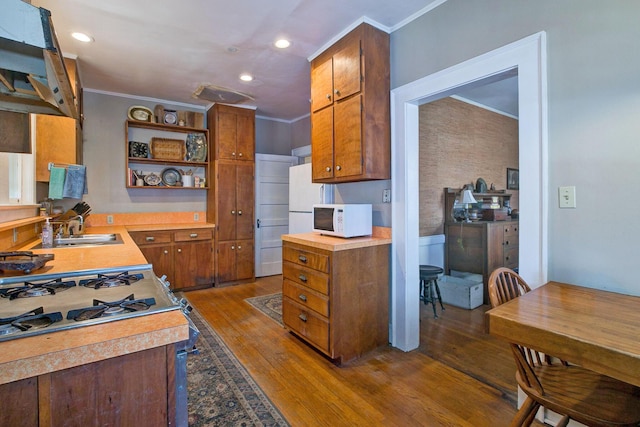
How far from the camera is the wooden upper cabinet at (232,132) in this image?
4.41m

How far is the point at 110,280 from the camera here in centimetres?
131

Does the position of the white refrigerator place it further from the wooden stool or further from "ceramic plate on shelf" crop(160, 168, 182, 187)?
"ceramic plate on shelf" crop(160, 168, 182, 187)

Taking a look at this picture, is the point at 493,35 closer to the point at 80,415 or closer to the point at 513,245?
the point at 80,415

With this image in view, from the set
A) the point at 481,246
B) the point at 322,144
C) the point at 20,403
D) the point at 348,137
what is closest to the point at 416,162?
the point at 348,137

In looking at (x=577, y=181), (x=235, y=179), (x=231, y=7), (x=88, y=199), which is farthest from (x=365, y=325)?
(x=88, y=199)

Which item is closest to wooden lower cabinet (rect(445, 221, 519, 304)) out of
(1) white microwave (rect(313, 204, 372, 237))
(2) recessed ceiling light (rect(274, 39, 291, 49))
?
(1) white microwave (rect(313, 204, 372, 237))

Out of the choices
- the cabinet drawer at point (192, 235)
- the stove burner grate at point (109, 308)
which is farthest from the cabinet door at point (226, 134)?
the stove burner grate at point (109, 308)

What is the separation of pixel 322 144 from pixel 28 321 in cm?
237

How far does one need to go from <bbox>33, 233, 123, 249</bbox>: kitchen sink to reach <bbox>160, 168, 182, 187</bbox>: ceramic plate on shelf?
1.49 metres

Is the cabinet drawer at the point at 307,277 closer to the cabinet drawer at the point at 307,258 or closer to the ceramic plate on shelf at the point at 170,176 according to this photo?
the cabinet drawer at the point at 307,258

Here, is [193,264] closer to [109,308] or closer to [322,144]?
[322,144]

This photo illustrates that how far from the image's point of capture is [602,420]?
109cm

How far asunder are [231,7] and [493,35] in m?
1.74

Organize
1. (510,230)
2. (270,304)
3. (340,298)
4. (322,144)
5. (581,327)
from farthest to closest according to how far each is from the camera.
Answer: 1. (510,230)
2. (270,304)
3. (322,144)
4. (340,298)
5. (581,327)
